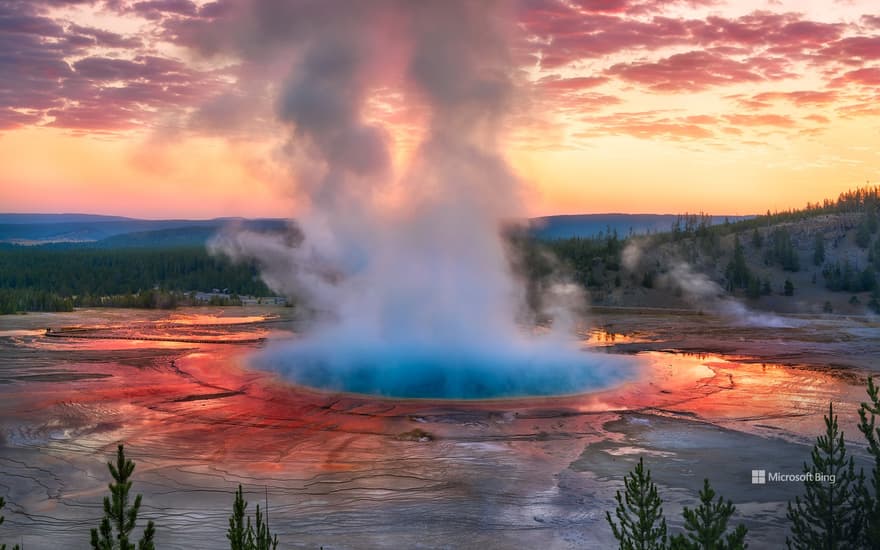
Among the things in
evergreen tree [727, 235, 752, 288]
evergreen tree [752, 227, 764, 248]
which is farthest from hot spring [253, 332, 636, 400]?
evergreen tree [752, 227, 764, 248]

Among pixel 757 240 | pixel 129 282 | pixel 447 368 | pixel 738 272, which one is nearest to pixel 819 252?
pixel 757 240

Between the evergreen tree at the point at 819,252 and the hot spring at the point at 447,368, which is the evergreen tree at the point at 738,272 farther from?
the hot spring at the point at 447,368

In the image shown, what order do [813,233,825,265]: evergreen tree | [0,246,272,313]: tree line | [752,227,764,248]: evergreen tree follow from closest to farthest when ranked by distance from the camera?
[0,246,272,313]: tree line → [813,233,825,265]: evergreen tree → [752,227,764,248]: evergreen tree

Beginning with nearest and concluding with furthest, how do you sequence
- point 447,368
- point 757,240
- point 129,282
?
point 447,368
point 757,240
point 129,282

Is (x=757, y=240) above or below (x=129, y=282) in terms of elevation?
above

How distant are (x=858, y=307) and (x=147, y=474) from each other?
33.6 m

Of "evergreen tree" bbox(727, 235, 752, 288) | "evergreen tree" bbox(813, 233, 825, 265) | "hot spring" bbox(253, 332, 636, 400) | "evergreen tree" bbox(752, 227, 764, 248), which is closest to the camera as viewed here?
"hot spring" bbox(253, 332, 636, 400)

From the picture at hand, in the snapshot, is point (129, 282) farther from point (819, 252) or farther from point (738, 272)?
point (819, 252)

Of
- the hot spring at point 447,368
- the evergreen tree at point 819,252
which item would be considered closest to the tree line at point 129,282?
the hot spring at point 447,368

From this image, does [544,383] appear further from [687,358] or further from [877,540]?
[877,540]

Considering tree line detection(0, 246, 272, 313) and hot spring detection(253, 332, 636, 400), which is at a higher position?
tree line detection(0, 246, 272, 313)

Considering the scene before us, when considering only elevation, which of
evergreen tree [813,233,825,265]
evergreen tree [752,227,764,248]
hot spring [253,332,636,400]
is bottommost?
hot spring [253,332,636,400]

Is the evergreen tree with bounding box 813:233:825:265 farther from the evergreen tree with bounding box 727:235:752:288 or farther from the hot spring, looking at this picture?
the hot spring

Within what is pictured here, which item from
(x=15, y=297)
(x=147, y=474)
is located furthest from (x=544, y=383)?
(x=15, y=297)
